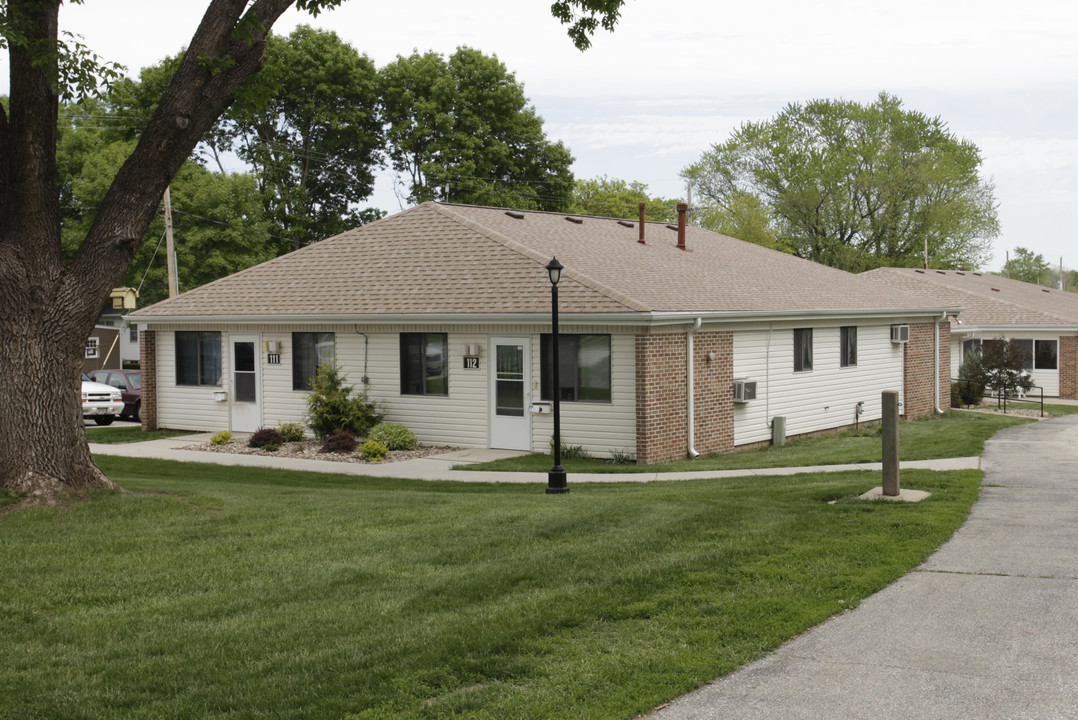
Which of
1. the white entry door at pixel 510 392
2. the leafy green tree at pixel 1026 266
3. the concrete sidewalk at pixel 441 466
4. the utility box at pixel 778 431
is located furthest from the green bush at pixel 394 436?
the leafy green tree at pixel 1026 266

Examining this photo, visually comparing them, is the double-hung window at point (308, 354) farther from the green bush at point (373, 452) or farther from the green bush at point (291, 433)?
the green bush at point (373, 452)

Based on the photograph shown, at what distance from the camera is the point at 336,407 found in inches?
837

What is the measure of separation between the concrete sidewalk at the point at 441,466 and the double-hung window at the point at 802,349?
5.90 meters

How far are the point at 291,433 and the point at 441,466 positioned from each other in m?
5.08

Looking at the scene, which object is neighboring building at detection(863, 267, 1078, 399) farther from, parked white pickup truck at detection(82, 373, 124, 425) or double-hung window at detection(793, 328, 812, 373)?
parked white pickup truck at detection(82, 373, 124, 425)

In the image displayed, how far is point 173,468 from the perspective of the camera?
18391 millimetres

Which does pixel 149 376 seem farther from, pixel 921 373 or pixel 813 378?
pixel 921 373

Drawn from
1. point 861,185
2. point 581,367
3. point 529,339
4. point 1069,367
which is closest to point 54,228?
point 529,339

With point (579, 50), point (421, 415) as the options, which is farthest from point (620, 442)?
point (579, 50)

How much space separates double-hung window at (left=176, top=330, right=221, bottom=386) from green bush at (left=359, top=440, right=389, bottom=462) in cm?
638

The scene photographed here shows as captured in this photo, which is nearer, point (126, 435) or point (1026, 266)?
point (126, 435)

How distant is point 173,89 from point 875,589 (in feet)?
29.4

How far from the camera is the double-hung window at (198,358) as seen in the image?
24516mm

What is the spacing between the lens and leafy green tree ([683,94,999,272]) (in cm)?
6181
